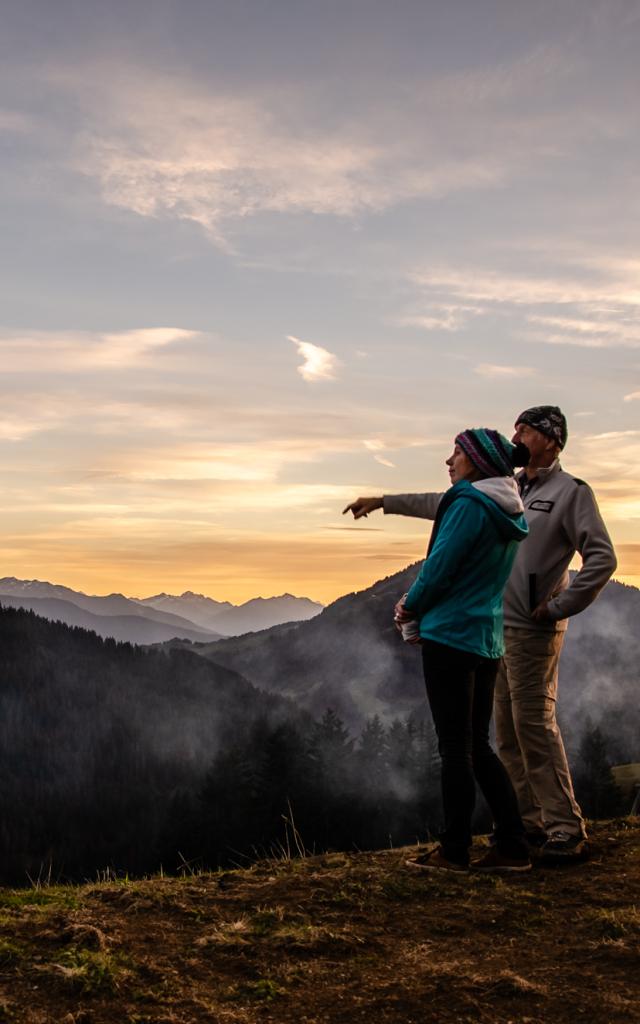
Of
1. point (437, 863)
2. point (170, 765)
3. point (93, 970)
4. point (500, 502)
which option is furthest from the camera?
point (170, 765)

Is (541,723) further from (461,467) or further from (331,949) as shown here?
(331,949)

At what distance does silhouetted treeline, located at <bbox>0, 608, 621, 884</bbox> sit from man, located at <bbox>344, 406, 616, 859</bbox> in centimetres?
5574

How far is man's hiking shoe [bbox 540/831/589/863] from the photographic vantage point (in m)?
5.61

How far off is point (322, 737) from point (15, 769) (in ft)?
154

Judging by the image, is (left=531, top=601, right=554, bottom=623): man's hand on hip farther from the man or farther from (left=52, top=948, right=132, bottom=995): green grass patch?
(left=52, top=948, right=132, bottom=995): green grass patch

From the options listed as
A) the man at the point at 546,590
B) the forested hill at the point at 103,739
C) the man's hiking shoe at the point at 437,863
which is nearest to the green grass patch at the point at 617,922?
the man's hiking shoe at the point at 437,863

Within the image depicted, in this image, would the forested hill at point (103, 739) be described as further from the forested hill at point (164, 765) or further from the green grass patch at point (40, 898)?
the green grass patch at point (40, 898)

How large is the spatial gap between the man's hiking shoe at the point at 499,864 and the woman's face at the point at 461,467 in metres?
2.08

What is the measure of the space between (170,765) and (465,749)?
468 ft

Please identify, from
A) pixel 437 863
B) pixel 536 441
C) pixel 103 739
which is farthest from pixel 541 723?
pixel 103 739

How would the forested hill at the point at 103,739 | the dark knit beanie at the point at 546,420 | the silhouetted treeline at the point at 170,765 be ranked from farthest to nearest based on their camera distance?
the forested hill at the point at 103,739 → the silhouetted treeline at the point at 170,765 → the dark knit beanie at the point at 546,420

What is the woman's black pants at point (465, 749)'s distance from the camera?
5160 mm

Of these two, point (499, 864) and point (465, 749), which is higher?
point (465, 749)

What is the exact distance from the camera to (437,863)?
17.6 feet
